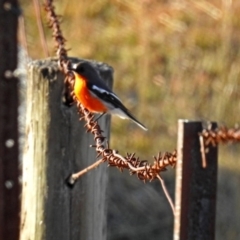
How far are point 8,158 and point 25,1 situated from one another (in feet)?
20.7

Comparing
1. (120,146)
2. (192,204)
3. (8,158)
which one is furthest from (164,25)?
(192,204)

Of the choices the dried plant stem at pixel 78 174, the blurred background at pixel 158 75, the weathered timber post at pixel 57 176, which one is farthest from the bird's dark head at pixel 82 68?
the blurred background at pixel 158 75

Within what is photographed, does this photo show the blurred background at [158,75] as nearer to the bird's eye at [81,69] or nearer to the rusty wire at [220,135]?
the bird's eye at [81,69]

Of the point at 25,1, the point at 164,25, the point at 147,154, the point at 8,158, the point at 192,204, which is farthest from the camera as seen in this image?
the point at 25,1

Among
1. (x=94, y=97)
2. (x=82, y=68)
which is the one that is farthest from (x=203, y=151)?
(x=94, y=97)

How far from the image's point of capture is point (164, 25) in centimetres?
948

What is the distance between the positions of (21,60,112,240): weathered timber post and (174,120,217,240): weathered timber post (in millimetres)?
1102

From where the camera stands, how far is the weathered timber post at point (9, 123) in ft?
14.7

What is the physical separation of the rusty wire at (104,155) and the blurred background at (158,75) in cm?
363

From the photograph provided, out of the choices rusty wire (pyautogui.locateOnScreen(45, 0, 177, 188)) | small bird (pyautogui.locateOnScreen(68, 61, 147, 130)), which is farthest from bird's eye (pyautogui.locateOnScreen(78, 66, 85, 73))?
small bird (pyautogui.locateOnScreen(68, 61, 147, 130))

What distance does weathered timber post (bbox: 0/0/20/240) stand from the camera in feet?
14.7

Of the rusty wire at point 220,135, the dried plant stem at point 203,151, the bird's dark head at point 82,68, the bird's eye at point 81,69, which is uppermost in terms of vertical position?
the bird's eye at point 81,69

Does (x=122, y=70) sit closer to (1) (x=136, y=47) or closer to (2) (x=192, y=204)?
(1) (x=136, y=47)

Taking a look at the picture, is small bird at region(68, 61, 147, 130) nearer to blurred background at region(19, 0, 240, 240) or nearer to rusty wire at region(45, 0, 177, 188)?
rusty wire at region(45, 0, 177, 188)
